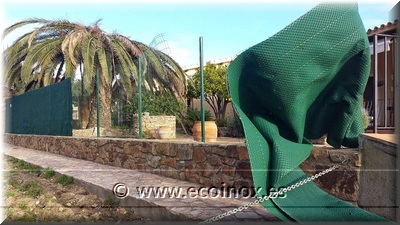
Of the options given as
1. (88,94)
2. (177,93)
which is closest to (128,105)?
(88,94)

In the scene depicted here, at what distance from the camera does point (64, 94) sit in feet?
→ 34.3

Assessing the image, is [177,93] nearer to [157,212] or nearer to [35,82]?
[35,82]

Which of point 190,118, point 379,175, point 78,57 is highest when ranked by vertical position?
point 78,57

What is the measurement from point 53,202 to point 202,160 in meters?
2.14

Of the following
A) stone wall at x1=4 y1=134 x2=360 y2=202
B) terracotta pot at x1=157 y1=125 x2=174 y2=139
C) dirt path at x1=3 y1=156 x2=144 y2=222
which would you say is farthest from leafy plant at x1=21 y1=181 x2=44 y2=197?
terracotta pot at x1=157 y1=125 x2=174 y2=139

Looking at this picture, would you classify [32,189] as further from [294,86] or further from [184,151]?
[294,86]

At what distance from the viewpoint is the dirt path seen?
448 centimetres

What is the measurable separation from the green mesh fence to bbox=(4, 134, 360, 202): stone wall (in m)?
1.40

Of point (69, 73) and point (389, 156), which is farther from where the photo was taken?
point (69, 73)

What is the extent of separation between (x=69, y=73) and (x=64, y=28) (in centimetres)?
234

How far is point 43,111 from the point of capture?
11914 millimetres

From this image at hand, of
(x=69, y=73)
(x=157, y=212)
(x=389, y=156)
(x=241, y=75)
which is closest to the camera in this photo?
(x=241, y=75)

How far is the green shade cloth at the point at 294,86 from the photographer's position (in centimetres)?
284

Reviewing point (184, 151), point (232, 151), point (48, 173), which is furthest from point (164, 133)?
point (232, 151)
